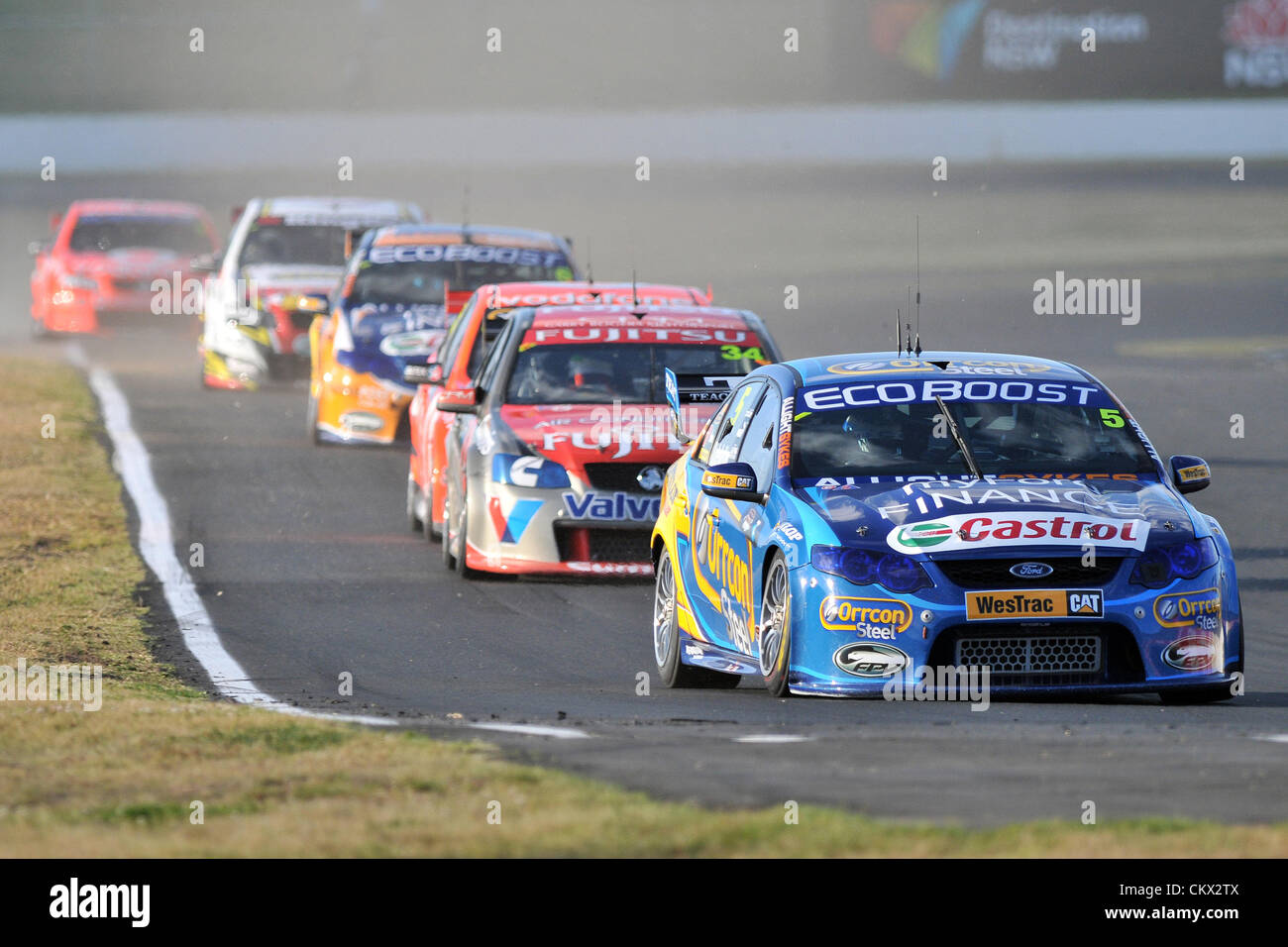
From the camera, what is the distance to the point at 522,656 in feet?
37.2

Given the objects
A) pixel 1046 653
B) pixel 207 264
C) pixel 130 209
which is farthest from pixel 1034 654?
pixel 130 209

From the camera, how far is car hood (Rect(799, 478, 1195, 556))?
898 cm

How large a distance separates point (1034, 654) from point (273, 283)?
592 inches

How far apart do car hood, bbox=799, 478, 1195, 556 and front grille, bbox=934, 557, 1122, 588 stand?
0.04 metres

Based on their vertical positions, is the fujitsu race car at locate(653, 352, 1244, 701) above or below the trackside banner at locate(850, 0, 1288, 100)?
below

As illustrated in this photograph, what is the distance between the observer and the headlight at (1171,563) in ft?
29.5

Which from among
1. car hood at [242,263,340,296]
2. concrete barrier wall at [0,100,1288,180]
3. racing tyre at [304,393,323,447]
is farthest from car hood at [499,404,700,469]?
concrete barrier wall at [0,100,1288,180]

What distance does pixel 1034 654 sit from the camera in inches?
353

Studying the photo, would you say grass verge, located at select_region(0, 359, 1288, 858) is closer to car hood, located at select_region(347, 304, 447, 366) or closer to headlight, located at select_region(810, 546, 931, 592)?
headlight, located at select_region(810, 546, 931, 592)

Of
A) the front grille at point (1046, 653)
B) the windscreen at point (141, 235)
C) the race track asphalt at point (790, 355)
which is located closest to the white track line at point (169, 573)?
the race track asphalt at point (790, 355)

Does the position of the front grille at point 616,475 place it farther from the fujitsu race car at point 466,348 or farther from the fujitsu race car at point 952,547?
the fujitsu race car at point 952,547

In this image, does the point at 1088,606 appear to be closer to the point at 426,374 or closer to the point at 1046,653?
the point at 1046,653

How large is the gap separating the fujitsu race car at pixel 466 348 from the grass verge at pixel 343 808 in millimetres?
5364
